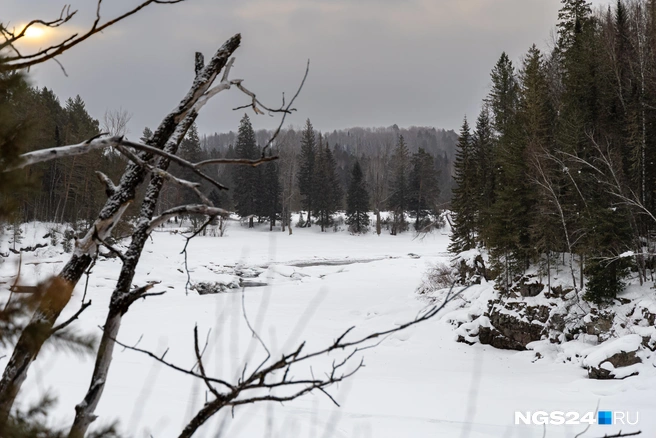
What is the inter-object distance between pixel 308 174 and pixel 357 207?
8.43 metres

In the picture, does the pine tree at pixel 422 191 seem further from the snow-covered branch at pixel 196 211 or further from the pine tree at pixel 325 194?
the snow-covered branch at pixel 196 211

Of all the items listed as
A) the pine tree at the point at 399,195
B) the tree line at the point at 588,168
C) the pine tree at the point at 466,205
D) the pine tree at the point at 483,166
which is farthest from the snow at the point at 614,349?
the pine tree at the point at 399,195

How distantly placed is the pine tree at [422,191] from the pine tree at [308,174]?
11.5 metres

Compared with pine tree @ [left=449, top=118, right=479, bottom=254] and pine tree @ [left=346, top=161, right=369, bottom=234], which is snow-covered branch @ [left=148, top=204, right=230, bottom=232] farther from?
pine tree @ [left=346, top=161, right=369, bottom=234]

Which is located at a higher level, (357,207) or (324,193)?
(324,193)

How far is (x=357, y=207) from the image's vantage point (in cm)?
4916

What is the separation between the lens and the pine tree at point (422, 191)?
50.5 m

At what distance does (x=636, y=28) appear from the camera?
1919 centimetres

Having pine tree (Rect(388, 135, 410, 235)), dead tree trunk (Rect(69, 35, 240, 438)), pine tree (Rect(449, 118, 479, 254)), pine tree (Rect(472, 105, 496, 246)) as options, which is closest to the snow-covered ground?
dead tree trunk (Rect(69, 35, 240, 438))

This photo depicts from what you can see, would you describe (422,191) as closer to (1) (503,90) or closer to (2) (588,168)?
(1) (503,90)

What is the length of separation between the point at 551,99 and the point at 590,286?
11824 mm

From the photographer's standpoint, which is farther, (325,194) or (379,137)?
(379,137)

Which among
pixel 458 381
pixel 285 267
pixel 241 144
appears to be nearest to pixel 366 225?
pixel 241 144

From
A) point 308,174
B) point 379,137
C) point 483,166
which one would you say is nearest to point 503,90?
point 483,166
